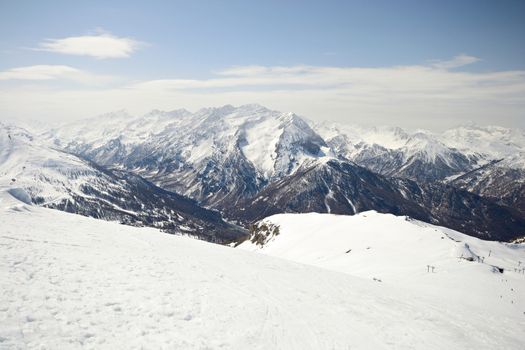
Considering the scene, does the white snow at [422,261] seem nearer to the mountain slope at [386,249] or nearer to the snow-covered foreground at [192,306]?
the mountain slope at [386,249]

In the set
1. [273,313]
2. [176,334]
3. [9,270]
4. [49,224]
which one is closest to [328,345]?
[273,313]

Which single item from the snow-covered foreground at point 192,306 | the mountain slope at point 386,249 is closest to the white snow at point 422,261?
the mountain slope at point 386,249

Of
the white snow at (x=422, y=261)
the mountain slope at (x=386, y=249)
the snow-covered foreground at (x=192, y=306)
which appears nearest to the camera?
the snow-covered foreground at (x=192, y=306)

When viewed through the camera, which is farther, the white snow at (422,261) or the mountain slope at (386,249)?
the mountain slope at (386,249)

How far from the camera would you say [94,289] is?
66.5 feet

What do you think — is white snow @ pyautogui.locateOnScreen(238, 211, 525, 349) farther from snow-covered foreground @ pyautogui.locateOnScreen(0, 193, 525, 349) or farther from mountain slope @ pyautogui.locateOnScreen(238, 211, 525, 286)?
snow-covered foreground @ pyautogui.locateOnScreen(0, 193, 525, 349)

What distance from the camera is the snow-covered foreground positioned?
16219mm

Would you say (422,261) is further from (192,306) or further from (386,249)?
(192,306)

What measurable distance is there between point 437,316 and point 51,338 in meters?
23.5

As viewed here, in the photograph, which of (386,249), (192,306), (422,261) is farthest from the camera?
(386,249)

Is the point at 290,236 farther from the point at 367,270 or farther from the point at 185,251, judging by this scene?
the point at 185,251

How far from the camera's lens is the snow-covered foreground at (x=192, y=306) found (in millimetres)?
16219

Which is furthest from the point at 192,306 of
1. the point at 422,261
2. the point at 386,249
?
the point at 386,249

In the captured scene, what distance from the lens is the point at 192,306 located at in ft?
66.1
